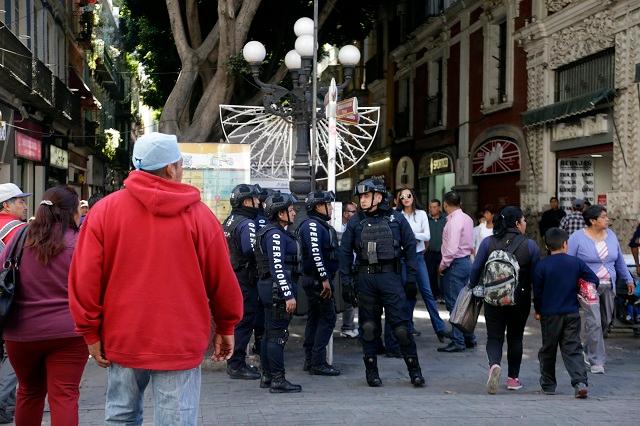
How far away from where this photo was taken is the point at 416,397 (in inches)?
272

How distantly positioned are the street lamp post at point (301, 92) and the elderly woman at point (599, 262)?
4.35m

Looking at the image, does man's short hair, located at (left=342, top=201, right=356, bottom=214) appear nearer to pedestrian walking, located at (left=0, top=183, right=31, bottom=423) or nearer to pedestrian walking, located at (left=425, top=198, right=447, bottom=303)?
pedestrian walking, located at (left=425, top=198, right=447, bottom=303)

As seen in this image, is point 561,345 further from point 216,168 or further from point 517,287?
point 216,168

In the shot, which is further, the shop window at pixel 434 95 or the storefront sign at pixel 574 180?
the shop window at pixel 434 95

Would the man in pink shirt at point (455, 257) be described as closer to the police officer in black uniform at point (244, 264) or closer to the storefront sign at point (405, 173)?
the police officer in black uniform at point (244, 264)

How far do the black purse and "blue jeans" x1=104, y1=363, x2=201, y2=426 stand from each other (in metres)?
1.45

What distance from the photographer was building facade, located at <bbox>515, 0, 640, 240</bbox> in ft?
50.0

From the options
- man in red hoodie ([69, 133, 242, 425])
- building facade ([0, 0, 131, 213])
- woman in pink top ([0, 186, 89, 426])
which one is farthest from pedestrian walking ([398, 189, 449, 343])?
building facade ([0, 0, 131, 213])

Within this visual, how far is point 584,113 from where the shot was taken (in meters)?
17.1

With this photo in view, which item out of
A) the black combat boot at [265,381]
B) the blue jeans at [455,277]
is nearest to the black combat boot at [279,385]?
the black combat boot at [265,381]

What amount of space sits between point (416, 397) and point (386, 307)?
0.95 metres

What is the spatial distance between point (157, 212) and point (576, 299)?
484cm

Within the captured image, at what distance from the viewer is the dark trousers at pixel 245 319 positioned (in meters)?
8.13

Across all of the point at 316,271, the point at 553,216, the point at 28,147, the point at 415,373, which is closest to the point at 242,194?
the point at 316,271
